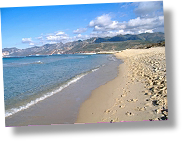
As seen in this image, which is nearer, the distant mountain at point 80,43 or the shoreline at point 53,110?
the distant mountain at point 80,43

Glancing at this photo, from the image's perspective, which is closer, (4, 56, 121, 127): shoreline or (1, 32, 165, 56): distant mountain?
(1, 32, 165, 56): distant mountain

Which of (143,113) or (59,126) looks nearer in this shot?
(59,126)

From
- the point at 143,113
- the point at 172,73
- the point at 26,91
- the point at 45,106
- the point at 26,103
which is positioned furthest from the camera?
the point at 26,91

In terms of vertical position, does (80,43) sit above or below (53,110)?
above

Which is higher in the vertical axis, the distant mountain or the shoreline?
the distant mountain

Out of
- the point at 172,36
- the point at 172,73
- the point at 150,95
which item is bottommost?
the point at 150,95

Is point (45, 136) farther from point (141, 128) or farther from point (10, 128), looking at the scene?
point (141, 128)

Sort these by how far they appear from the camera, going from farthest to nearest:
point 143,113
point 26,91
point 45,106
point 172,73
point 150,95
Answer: point 26,91 → point 45,106 → point 150,95 → point 143,113 → point 172,73

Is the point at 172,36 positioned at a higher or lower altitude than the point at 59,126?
higher

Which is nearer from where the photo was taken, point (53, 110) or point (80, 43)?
point (53, 110)

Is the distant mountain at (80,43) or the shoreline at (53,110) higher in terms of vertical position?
the distant mountain at (80,43)

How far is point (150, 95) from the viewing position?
4.00 meters

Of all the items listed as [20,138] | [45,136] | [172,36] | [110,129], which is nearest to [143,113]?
[110,129]

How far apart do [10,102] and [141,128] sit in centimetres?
469
